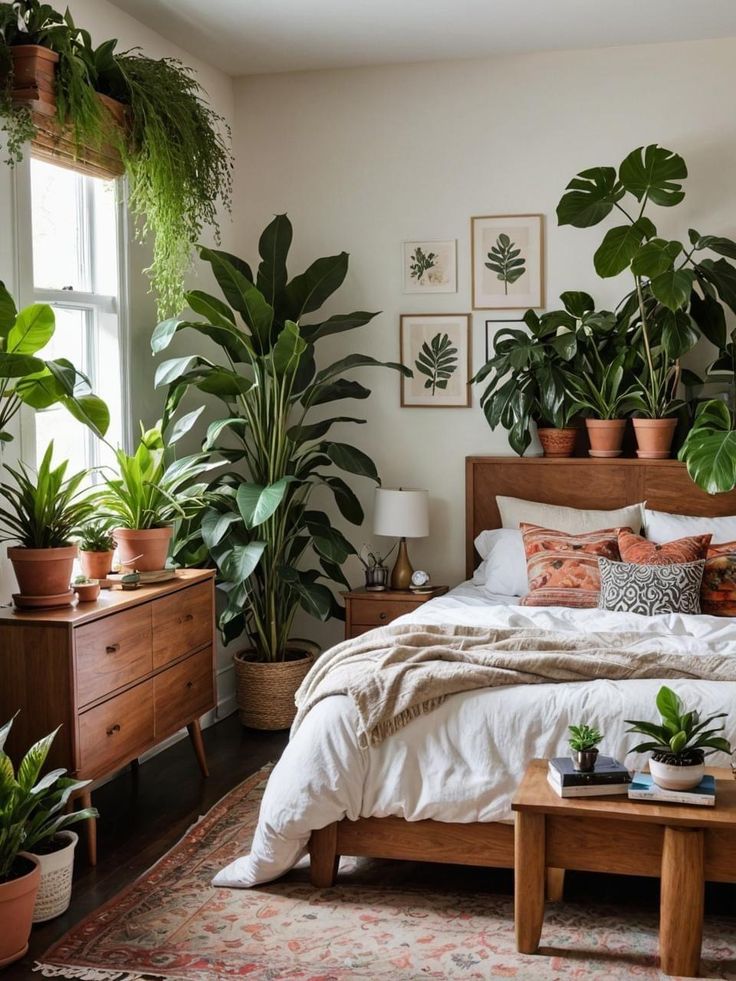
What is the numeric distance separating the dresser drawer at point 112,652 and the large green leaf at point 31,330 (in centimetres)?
86

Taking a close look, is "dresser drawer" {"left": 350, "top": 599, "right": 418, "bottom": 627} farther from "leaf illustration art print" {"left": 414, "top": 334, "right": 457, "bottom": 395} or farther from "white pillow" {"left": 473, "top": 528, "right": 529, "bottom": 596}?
"leaf illustration art print" {"left": 414, "top": 334, "right": 457, "bottom": 395}

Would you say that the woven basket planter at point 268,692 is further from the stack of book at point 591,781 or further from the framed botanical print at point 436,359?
the stack of book at point 591,781

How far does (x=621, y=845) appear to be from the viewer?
2832mm

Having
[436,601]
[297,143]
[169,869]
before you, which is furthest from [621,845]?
[297,143]

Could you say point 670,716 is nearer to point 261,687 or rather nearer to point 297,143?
point 261,687

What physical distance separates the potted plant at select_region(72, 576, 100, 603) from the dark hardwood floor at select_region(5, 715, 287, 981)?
788mm

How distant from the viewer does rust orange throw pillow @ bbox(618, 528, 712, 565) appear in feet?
14.4

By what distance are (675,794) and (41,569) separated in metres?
1.99

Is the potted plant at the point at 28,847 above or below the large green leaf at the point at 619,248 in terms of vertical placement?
below

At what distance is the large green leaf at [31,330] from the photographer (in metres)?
3.26

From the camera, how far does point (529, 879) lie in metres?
2.79

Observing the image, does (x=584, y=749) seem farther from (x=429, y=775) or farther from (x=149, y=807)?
(x=149, y=807)

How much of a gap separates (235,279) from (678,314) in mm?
1904

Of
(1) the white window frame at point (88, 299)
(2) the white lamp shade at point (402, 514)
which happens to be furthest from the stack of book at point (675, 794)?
(2) the white lamp shade at point (402, 514)
